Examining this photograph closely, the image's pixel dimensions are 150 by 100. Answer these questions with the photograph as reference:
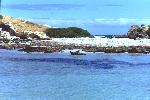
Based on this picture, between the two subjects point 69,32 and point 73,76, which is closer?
point 73,76

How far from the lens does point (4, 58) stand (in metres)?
20.1

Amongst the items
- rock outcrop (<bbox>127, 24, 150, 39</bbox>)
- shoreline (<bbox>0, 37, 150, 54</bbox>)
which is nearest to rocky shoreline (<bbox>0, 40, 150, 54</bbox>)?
shoreline (<bbox>0, 37, 150, 54</bbox>)

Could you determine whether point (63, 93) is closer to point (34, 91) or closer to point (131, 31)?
point (34, 91)

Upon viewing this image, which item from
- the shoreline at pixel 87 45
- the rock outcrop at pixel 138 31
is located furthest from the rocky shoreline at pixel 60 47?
the rock outcrop at pixel 138 31

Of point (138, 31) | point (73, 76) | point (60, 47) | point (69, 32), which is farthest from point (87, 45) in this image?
point (73, 76)

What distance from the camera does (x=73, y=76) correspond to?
16.2 metres

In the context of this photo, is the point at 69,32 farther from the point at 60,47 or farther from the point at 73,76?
the point at 73,76

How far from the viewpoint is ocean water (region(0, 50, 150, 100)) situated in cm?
1272

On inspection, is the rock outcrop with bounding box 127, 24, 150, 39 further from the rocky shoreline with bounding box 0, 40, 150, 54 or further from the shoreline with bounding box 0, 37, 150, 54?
the rocky shoreline with bounding box 0, 40, 150, 54

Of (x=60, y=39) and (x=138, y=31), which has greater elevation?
(x=138, y=31)

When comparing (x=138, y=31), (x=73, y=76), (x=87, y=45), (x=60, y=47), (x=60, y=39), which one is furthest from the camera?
(x=138, y=31)

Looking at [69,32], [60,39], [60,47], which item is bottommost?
[60,47]

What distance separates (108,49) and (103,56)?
1.20 metres

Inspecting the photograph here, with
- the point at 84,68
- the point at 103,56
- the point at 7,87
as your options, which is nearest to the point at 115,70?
the point at 84,68
